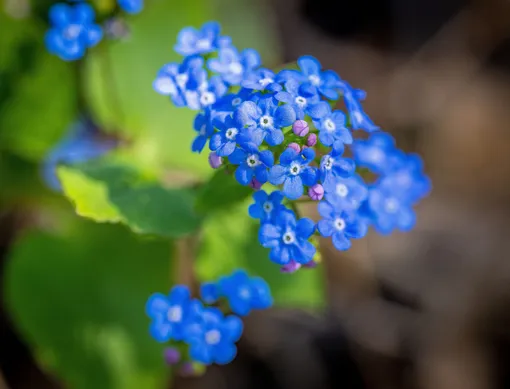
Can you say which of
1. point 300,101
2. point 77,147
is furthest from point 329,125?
point 77,147

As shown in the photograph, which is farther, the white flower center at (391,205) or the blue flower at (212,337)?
the white flower center at (391,205)

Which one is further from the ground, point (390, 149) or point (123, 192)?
point (390, 149)

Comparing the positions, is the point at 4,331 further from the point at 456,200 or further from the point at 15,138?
the point at 456,200

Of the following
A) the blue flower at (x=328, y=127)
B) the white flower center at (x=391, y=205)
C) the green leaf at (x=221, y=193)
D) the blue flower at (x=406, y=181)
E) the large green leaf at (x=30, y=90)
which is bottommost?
the large green leaf at (x=30, y=90)

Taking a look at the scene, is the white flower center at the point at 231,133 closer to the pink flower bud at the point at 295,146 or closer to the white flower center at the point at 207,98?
the pink flower bud at the point at 295,146

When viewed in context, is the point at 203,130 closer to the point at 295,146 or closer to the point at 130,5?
the point at 295,146

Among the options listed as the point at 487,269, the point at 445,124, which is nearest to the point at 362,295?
the point at 487,269

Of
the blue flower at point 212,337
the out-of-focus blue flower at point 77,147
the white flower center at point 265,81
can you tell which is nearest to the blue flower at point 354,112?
the white flower center at point 265,81
